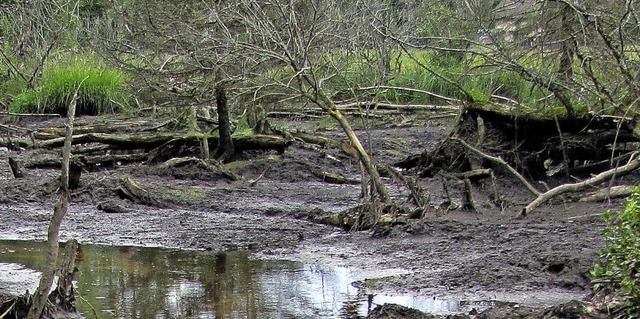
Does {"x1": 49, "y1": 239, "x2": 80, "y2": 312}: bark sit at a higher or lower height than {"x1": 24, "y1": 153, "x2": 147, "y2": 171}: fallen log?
lower

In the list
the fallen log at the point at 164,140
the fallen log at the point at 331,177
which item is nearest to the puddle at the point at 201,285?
the fallen log at the point at 331,177

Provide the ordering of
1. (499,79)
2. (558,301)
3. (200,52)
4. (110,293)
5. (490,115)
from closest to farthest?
(558,301)
(110,293)
(200,52)
(490,115)
(499,79)

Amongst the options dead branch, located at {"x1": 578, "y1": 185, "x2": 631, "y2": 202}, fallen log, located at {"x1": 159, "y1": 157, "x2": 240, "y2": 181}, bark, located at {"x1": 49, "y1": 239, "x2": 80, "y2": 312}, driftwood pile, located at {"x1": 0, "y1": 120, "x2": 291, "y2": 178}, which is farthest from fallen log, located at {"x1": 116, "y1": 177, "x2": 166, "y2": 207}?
bark, located at {"x1": 49, "y1": 239, "x2": 80, "y2": 312}

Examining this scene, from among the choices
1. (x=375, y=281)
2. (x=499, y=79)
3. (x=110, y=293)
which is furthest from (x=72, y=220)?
(x=499, y=79)

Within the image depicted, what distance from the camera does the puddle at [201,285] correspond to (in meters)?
6.20

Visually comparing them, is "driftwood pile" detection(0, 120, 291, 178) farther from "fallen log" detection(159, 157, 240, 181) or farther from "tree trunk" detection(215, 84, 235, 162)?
"fallen log" detection(159, 157, 240, 181)

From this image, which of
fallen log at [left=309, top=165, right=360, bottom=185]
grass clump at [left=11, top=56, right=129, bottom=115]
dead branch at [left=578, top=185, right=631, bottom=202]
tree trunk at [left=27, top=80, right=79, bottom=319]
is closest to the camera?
tree trunk at [left=27, top=80, right=79, bottom=319]

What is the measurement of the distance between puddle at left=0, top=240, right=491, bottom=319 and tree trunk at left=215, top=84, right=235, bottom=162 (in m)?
3.85

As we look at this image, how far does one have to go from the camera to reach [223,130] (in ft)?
40.9

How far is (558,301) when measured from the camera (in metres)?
6.20

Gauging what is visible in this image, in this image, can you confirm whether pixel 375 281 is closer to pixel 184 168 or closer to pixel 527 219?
pixel 527 219

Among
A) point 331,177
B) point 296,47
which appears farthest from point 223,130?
point 296,47

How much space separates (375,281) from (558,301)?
1.36m

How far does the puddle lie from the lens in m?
6.20
